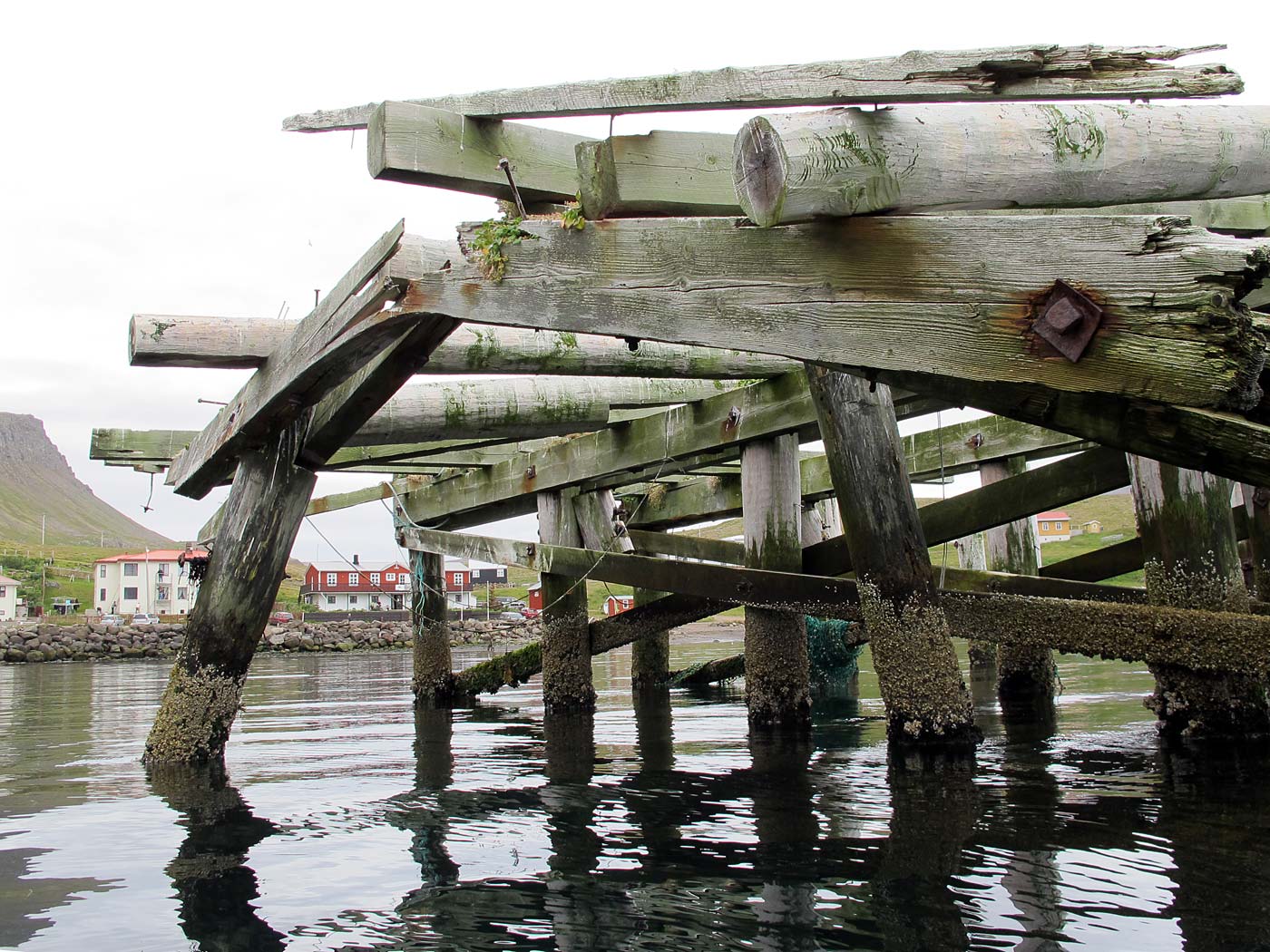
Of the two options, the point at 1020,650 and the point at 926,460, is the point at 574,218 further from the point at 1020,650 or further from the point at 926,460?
the point at 1020,650

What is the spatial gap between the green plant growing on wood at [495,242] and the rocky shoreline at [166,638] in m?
37.5

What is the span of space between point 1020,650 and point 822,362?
868 centimetres

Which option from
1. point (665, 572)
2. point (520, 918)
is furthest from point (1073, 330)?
point (665, 572)

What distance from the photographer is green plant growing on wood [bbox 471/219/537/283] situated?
3.65m

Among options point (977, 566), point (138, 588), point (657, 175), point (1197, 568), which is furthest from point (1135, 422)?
point (138, 588)

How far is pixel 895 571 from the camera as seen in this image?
6254 millimetres

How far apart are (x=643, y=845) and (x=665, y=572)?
145 inches

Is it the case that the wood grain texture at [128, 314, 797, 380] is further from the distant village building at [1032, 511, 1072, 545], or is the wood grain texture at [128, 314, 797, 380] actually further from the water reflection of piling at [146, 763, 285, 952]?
the distant village building at [1032, 511, 1072, 545]

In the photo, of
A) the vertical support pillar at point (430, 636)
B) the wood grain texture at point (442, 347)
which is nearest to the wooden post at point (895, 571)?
the wood grain texture at point (442, 347)

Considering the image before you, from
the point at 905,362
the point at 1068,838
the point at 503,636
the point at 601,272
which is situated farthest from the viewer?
the point at 503,636

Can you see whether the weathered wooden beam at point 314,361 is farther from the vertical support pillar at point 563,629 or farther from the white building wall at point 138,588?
the white building wall at point 138,588

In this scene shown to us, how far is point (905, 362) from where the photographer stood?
2.68 meters

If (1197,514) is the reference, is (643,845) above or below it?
below

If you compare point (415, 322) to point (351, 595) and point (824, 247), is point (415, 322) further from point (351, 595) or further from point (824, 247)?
point (351, 595)
